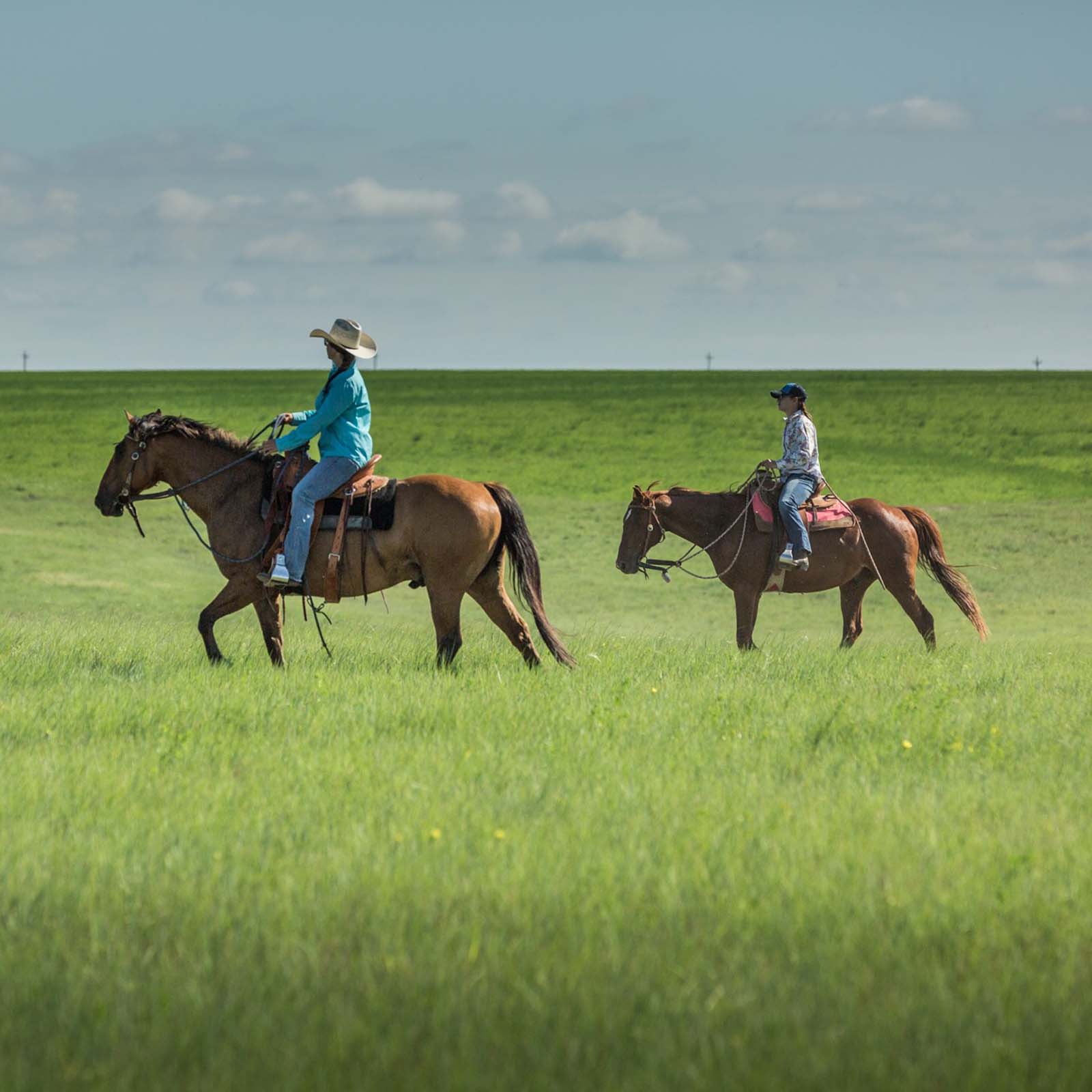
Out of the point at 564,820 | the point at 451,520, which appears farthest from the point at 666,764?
the point at 451,520

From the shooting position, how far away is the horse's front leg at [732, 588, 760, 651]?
536 inches

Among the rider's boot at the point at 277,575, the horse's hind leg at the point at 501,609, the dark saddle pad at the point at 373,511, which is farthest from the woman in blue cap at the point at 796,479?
the rider's boot at the point at 277,575

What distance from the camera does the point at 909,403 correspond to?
51.8m

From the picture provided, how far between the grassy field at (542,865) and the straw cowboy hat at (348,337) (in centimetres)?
268

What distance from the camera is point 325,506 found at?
11180 millimetres

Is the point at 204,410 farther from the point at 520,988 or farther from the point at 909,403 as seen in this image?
the point at 520,988

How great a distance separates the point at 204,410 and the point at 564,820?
1816 inches

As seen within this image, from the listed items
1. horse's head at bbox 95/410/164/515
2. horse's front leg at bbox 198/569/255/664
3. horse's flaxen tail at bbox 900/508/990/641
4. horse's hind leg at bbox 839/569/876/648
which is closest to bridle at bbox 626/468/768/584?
horse's hind leg at bbox 839/569/876/648

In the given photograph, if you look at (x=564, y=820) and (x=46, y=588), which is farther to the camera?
(x=46, y=588)

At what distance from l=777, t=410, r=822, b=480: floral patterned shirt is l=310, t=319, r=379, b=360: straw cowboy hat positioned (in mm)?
4579

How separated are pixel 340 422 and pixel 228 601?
1.93 metres

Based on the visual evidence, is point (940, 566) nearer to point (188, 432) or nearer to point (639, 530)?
point (639, 530)

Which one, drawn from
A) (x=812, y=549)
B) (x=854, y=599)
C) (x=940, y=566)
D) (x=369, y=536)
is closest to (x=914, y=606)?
(x=940, y=566)

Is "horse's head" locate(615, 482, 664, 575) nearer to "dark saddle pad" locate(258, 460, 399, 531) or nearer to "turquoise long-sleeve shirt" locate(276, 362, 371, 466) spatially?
"dark saddle pad" locate(258, 460, 399, 531)
